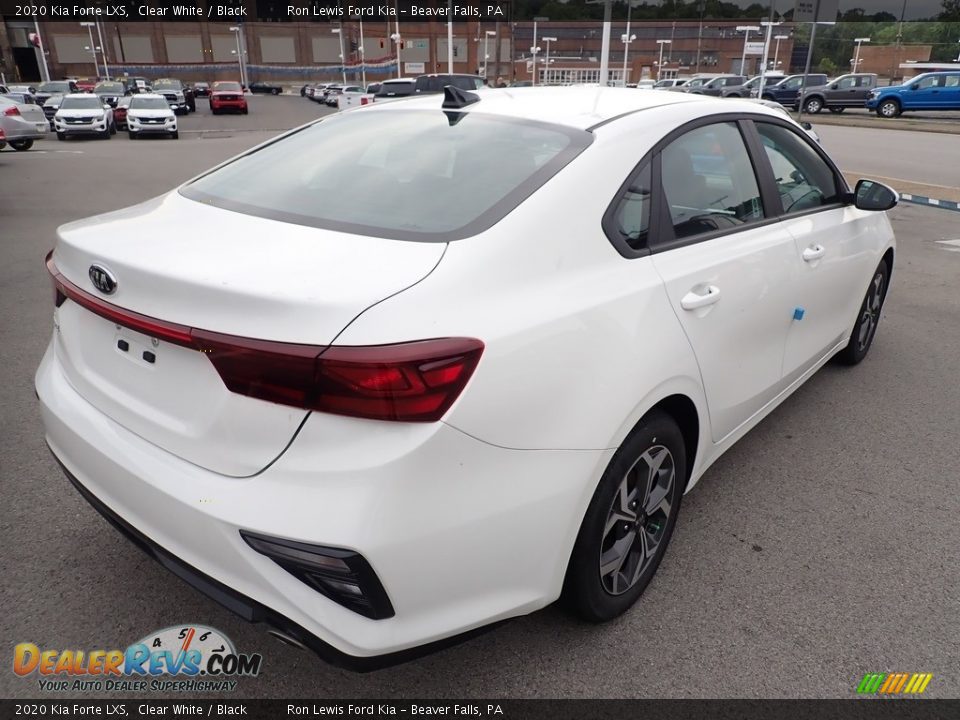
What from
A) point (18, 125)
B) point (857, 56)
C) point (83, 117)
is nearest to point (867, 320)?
point (18, 125)

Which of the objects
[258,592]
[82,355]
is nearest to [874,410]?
[258,592]

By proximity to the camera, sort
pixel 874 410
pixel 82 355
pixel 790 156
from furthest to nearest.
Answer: pixel 874 410 → pixel 790 156 → pixel 82 355

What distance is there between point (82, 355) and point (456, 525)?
1.31 metres

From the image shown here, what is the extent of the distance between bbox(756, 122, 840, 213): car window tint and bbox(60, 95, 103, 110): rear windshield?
25170 mm

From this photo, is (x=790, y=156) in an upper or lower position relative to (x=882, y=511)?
upper

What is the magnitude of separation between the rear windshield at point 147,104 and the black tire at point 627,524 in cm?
2547

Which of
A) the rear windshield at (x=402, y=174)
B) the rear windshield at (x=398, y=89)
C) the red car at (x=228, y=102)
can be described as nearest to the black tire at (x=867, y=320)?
the rear windshield at (x=402, y=174)

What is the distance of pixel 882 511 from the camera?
316cm

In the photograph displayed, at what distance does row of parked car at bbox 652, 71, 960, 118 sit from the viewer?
31.2 metres

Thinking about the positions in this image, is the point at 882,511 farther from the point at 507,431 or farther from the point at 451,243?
the point at 451,243

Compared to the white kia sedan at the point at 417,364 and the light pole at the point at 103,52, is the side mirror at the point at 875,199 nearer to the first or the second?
the white kia sedan at the point at 417,364

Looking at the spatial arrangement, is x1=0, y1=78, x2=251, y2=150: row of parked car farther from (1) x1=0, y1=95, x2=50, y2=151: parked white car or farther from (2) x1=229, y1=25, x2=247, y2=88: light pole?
(2) x1=229, y1=25, x2=247, y2=88: light pole

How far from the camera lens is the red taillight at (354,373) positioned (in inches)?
63.7

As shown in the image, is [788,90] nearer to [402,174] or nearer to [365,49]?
[402,174]
